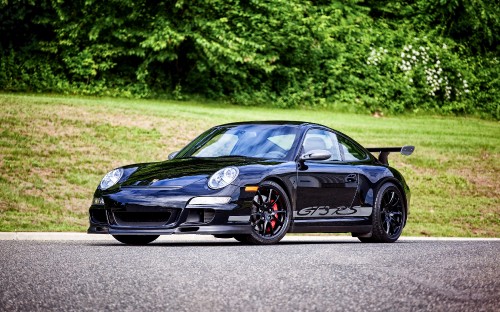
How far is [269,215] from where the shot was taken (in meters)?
9.57

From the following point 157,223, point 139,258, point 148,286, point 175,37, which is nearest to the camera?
point 148,286

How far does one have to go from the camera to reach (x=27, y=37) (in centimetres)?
3027

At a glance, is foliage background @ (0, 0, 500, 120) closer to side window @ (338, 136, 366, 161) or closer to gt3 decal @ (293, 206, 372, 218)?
side window @ (338, 136, 366, 161)

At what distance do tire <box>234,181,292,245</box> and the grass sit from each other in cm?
410

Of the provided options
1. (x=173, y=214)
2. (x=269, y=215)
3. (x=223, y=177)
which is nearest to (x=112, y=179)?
(x=173, y=214)

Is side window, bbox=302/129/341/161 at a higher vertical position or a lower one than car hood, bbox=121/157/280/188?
higher

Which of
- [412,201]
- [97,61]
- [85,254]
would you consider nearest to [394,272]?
[85,254]

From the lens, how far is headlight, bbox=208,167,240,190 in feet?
30.3

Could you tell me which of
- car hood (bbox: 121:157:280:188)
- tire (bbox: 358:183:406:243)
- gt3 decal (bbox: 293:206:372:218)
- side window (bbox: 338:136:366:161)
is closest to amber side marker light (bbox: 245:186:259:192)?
car hood (bbox: 121:157:280:188)

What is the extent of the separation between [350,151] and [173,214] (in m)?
2.88

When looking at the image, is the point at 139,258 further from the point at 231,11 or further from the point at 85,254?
the point at 231,11

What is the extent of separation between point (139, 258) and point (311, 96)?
872 inches

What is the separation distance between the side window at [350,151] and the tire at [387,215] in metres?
0.48

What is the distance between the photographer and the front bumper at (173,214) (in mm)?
9086
